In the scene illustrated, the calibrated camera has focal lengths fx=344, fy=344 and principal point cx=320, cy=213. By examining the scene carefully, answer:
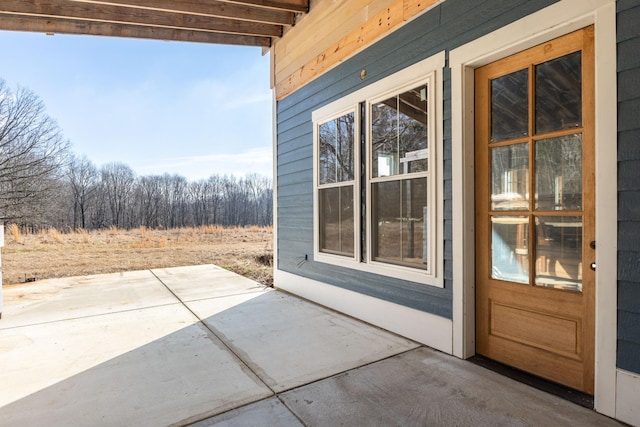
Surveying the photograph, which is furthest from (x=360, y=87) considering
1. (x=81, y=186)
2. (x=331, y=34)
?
(x=81, y=186)

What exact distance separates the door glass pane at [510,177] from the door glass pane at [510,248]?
0.32 ft

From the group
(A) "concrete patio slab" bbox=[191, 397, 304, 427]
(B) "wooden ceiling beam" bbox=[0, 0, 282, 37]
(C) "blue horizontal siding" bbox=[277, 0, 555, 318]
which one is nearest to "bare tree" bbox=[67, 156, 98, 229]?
(B) "wooden ceiling beam" bbox=[0, 0, 282, 37]

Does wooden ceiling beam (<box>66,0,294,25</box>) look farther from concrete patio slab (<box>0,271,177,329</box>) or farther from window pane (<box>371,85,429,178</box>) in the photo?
concrete patio slab (<box>0,271,177,329</box>)

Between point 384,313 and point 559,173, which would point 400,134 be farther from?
point 384,313

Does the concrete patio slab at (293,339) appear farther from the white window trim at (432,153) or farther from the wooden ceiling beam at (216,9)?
the wooden ceiling beam at (216,9)

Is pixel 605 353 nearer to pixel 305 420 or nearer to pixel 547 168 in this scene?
pixel 547 168

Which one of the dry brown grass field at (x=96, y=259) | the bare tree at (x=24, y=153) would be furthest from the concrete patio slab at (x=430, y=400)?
the bare tree at (x=24, y=153)

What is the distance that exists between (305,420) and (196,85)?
738 inches

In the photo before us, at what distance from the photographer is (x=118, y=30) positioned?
15.2ft

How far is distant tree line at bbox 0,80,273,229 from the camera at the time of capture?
1384 centimetres

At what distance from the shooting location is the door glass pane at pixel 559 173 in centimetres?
197

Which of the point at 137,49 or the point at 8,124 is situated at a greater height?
the point at 137,49

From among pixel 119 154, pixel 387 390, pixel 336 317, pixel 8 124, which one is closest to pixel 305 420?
pixel 387 390

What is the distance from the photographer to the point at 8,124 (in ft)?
44.2
